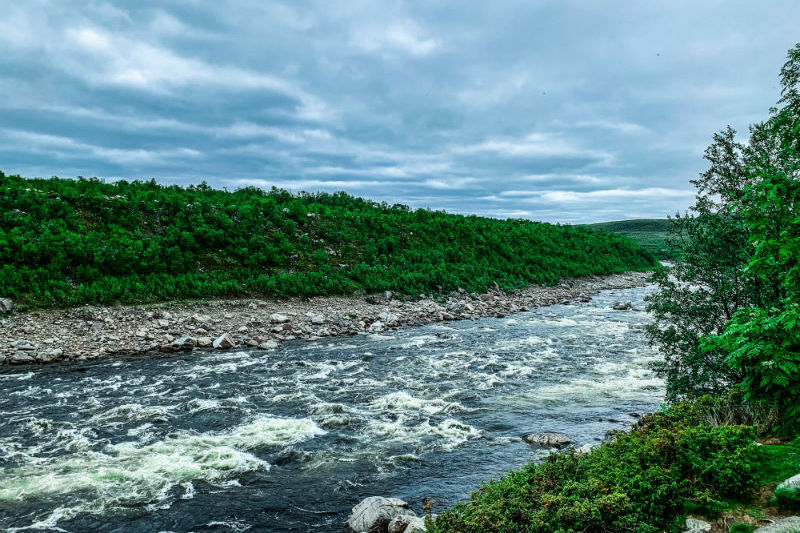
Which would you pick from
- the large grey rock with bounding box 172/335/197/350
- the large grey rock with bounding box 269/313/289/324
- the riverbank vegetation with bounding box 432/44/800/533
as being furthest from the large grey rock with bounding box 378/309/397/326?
the riverbank vegetation with bounding box 432/44/800/533

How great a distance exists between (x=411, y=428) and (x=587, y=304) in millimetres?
28460

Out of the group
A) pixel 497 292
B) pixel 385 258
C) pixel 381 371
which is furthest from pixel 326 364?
pixel 497 292

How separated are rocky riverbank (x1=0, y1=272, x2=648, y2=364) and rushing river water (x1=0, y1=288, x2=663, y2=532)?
1229 millimetres

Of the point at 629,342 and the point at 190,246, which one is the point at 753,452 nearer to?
the point at 629,342

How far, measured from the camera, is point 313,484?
895 centimetres

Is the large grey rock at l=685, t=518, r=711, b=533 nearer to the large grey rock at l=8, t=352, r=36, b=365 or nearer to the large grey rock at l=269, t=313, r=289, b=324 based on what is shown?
the large grey rock at l=269, t=313, r=289, b=324

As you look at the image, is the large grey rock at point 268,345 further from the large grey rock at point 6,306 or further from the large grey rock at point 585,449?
the large grey rock at point 585,449

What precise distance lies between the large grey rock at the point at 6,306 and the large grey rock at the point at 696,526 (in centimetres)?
2368

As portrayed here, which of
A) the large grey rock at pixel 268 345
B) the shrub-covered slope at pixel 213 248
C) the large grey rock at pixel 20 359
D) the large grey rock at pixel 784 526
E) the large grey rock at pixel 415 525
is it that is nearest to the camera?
the large grey rock at pixel 784 526

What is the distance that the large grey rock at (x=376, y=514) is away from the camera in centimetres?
723

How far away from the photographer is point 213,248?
91.1 feet

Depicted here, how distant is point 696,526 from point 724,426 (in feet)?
6.80

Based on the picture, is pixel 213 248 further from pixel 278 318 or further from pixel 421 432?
pixel 421 432

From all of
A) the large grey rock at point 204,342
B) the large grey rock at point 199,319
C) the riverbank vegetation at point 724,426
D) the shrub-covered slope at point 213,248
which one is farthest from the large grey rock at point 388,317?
the riverbank vegetation at point 724,426
